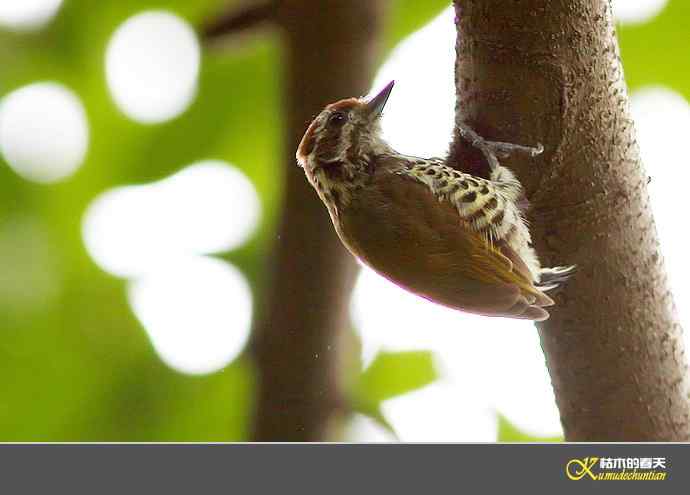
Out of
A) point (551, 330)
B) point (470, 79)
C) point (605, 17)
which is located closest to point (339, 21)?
point (470, 79)

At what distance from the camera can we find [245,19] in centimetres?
165

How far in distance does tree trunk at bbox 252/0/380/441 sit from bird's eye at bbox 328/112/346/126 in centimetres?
15

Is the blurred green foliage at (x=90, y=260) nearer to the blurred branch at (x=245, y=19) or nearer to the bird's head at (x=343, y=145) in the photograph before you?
the bird's head at (x=343, y=145)

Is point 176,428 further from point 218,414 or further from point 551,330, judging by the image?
point 551,330

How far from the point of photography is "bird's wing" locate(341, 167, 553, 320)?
5.14 feet

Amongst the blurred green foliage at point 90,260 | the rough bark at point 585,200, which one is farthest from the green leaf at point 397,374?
the rough bark at point 585,200

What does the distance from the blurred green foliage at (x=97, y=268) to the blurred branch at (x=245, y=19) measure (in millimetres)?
412

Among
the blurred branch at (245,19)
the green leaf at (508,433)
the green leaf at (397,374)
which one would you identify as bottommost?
the green leaf at (508,433)

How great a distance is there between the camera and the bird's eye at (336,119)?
5.79 ft

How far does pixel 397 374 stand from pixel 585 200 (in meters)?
1.05
